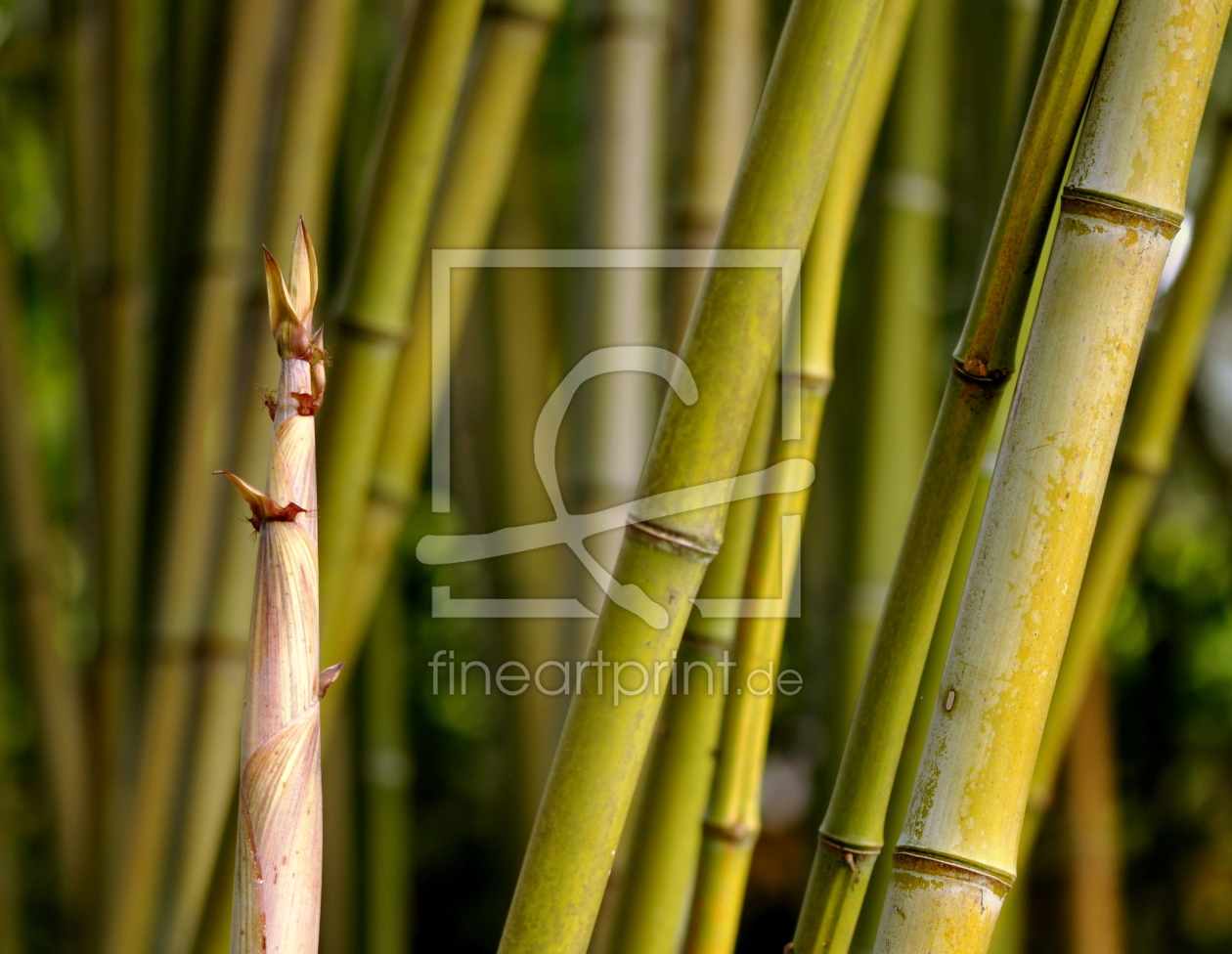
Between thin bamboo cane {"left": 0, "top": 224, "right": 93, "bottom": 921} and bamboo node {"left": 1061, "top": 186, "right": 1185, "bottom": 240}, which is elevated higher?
bamboo node {"left": 1061, "top": 186, "right": 1185, "bottom": 240}

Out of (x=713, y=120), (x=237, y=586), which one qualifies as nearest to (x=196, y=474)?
(x=237, y=586)

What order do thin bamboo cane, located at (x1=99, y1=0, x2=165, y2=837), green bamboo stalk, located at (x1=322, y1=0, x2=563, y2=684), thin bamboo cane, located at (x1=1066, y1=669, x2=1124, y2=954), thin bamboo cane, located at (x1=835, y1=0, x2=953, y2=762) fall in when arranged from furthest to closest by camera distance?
thin bamboo cane, located at (x1=1066, y1=669, x2=1124, y2=954)
thin bamboo cane, located at (x1=99, y1=0, x2=165, y2=837)
thin bamboo cane, located at (x1=835, y1=0, x2=953, y2=762)
green bamboo stalk, located at (x1=322, y1=0, x2=563, y2=684)

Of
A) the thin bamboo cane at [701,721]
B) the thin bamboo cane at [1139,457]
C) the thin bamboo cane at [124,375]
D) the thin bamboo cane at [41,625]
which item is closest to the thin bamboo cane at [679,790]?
the thin bamboo cane at [701,721]

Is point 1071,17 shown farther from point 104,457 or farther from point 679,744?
point 104,457

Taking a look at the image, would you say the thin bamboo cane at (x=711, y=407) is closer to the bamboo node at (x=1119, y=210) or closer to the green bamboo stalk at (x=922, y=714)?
the bamboo node at (x=1119, y=210)

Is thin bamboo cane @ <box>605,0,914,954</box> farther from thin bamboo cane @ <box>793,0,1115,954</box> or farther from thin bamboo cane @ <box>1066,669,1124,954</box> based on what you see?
thin bamboo cane @ <box>1066,669,1124,954</box>

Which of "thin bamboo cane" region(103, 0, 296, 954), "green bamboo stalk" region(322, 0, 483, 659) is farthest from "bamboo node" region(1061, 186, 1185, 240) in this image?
"thin bamboo cane" region(103, 0, 296, 954)

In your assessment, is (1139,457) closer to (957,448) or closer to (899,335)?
(899,335)
